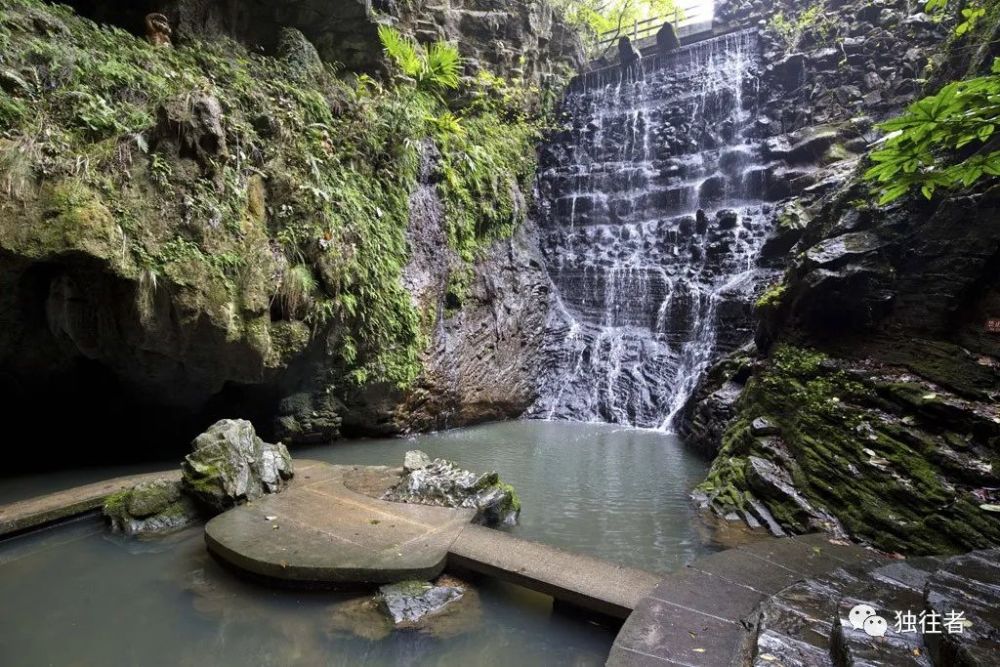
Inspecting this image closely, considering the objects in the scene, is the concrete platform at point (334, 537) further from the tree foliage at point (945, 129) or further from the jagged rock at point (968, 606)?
the tree foliage at point (945, 129)

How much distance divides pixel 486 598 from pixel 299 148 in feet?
22.2

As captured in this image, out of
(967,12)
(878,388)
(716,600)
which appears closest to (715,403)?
(878,388)

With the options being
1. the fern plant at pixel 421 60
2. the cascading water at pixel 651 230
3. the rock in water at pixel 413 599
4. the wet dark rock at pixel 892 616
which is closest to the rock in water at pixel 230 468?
the rock in water at pixel 413 599

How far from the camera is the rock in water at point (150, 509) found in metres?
3.92

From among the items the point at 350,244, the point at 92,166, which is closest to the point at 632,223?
the point at 350,244

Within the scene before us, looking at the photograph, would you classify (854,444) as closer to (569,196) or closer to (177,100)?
→ (177,100)

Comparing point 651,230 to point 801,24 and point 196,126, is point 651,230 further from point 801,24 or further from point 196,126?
point 196,126

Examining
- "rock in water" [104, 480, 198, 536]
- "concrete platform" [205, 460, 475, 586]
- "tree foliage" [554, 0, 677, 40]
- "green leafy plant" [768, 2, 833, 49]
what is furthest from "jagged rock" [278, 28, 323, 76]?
"green leafy plant" [768, 2, 833, 49]

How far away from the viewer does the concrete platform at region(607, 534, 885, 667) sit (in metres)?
2.24

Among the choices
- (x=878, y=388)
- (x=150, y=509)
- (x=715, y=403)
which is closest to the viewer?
(x=150, y=509)

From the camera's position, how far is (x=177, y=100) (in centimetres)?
578

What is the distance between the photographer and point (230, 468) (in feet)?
13.8

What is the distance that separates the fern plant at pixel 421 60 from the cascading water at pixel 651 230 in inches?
185

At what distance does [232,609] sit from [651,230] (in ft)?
40.2
